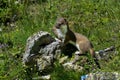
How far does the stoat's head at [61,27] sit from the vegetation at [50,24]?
0.41 m

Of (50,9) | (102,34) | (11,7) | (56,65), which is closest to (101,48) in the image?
(102,34)

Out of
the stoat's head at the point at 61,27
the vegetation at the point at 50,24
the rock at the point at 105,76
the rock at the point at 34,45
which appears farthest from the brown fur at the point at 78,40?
the rock at the point at 105,76

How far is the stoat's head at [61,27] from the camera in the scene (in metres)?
7.85

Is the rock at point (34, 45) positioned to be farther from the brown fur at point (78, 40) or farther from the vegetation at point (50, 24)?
the brown fur at point (78, 40)

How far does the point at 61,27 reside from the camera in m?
7.91

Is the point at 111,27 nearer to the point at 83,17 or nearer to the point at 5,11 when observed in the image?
the point at 83,17

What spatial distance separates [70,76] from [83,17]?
232cm

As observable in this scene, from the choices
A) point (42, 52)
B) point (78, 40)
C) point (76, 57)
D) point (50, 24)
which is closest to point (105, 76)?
point (76, 57)

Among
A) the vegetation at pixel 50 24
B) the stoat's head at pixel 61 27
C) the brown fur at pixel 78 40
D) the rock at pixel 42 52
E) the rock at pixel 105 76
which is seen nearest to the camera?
the rock at pixel 105 76

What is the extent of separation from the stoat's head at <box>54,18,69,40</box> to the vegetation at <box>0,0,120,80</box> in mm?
407

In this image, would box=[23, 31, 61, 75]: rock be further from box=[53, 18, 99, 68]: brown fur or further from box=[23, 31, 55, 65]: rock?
box=[53, 18, 99, 68]: brown fur

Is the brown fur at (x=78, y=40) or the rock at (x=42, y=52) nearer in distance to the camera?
the rock at (x=42, y=52)

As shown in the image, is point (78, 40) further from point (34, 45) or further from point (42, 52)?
point (34, 45)

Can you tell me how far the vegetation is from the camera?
283 inches
